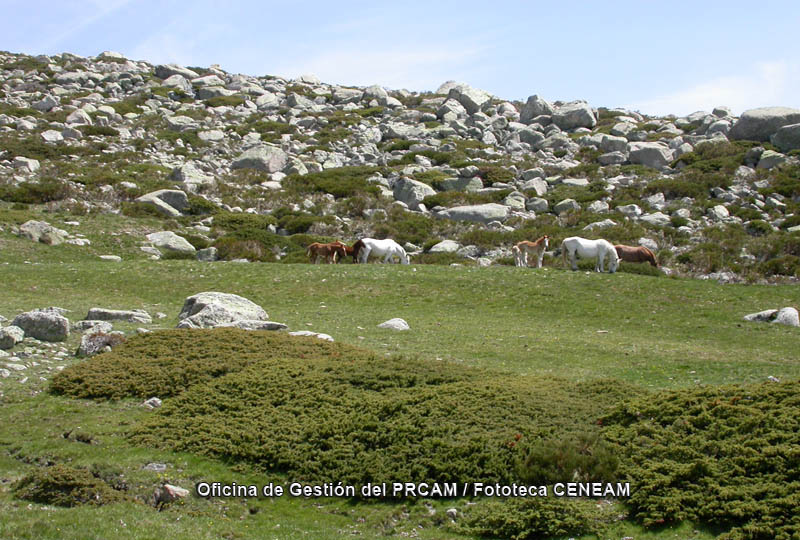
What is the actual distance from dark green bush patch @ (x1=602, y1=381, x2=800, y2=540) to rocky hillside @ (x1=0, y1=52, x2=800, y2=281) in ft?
87.3

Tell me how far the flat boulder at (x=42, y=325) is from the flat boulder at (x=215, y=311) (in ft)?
9.42

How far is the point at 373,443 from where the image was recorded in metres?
11.0

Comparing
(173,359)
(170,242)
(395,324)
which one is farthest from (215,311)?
(170,242)

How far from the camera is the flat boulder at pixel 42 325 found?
16.3 meters

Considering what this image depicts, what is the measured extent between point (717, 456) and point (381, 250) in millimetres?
26728

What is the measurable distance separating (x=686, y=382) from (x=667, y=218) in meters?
35.5

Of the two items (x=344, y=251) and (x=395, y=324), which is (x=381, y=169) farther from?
(x=395, y=324)

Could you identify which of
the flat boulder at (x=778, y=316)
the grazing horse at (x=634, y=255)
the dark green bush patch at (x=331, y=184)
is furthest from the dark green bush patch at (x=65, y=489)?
the dark green bush patch at (x=331, y=184)

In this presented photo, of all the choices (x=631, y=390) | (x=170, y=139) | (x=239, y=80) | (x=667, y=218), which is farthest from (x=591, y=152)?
(x=631, y=390)

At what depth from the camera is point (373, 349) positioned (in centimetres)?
1789

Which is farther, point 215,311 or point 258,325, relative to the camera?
point 215,311

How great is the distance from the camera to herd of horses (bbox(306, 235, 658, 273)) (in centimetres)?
3244

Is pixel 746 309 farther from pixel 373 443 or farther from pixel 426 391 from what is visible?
pixel 373 443

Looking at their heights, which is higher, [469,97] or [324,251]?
[469,97]
